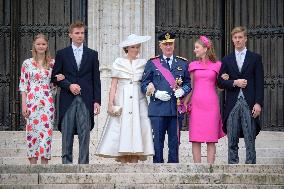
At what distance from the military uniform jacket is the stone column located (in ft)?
12.3

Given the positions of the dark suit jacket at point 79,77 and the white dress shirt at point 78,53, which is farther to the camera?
the white dress shirt at point 78,53

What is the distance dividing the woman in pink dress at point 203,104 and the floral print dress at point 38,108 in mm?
1763

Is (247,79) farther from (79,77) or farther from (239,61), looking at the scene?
(79,77)

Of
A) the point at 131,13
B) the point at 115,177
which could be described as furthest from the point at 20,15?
the point at 115,177

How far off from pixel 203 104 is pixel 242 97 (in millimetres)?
563

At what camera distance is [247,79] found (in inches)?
413

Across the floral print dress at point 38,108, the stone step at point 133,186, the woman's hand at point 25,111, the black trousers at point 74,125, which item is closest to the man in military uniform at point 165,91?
the black trousers at point 74,125

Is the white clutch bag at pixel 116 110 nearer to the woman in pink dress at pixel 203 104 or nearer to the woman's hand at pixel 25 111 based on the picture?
the woman in pink dress at pixel 203 104

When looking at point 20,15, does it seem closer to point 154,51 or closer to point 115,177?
point 154,51

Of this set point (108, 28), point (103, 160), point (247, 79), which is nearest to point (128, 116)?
point (247, 79)

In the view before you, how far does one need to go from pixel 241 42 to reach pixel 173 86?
40.0 inches

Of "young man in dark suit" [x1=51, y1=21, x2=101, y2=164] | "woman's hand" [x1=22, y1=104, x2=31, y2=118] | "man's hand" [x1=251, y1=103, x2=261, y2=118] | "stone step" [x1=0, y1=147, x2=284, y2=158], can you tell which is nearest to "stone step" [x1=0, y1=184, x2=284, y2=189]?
"young man in dark suit" [x1=51, y1=21, x2=101, y2=164]

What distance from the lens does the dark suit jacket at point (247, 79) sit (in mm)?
10430

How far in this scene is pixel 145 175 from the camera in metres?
8.77
